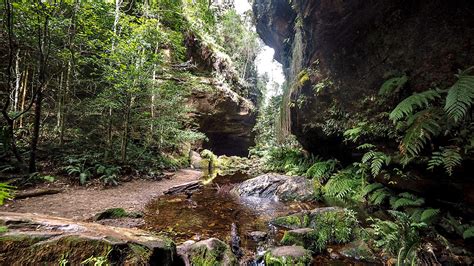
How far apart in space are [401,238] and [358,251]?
1.96 feet

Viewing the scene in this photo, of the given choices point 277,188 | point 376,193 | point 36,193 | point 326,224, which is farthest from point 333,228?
point 36,193

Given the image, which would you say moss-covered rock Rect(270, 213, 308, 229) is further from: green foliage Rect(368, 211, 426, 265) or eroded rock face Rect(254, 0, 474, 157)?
eroded rock face Rect(254, 0, 474, 157)

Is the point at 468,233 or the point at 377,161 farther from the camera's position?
the point at 377,161

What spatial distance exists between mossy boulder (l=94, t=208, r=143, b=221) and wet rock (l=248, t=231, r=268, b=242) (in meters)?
2.09

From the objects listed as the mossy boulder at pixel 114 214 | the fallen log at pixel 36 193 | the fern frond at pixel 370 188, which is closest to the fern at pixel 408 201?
the fern frond at pixel 370 188

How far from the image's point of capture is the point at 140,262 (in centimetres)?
200

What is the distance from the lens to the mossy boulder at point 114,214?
3.97 metres

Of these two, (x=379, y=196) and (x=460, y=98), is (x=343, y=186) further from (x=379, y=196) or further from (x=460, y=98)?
(x=460, y=98)

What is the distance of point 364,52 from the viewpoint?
534 centimetres

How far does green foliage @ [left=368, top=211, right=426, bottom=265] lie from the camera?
2.72 m

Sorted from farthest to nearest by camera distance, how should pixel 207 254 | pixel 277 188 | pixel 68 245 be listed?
pixel 277 188, pixel 207 254, pixel 68 245

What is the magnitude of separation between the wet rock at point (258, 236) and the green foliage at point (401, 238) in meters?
1.66

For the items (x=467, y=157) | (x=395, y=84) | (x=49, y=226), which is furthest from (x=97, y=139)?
(x=467, y=157)

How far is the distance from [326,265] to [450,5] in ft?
14.6
